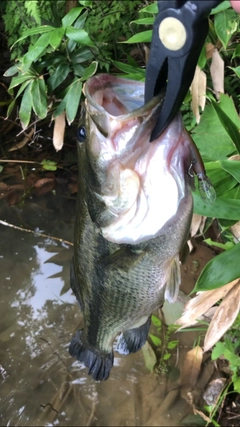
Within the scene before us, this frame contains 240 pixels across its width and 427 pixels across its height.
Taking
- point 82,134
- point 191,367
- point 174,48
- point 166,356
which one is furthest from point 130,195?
point 166,356

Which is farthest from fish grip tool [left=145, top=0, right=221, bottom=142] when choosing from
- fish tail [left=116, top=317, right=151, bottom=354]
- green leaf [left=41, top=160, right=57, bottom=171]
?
green leaf [left=41, top=160, right=57, bottom=171]

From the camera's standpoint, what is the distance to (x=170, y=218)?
89 centimetres

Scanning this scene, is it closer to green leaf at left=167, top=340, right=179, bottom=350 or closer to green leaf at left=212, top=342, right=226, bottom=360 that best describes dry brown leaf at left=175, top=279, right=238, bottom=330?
green leaf at left=212, top=342, right=226, bottom=360

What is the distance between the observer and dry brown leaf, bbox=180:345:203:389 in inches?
84.5

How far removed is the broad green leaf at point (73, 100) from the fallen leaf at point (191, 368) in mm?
1304

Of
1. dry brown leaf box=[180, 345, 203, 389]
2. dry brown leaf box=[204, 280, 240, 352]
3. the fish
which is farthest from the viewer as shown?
dry brown leaf box=[180, 345, 203, 389]

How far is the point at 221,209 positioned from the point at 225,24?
0.65 metres

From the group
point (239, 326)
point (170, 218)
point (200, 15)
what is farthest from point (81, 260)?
point (239, 326)

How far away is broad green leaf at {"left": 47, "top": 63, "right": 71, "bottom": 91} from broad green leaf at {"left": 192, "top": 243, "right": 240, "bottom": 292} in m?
1.15

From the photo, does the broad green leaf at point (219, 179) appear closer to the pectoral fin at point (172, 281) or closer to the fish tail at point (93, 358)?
the pectoral fin at point (172, 281)

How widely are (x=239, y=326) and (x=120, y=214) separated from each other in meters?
1.22

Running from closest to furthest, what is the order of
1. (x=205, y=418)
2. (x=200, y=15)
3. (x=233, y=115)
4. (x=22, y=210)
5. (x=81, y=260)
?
(x=200, y=15), (x=81, y=260), (x=233, y=115), (x=205, y=418), (x=22, y=210)

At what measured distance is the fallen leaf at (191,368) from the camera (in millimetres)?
2146

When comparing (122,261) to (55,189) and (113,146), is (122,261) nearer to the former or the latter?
(113,146)
